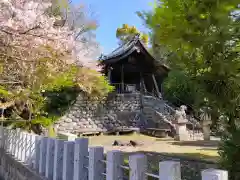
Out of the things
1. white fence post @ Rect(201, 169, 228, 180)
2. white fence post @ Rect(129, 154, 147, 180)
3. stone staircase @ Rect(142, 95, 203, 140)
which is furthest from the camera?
stone staircase @ Rect(142, 95, 203, 140)

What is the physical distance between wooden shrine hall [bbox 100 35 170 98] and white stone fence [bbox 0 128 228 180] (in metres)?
11.9

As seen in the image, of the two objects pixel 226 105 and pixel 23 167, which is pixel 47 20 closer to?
pixel 23 167

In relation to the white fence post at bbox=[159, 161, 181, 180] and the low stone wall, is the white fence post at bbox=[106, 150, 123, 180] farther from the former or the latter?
the low stone wall

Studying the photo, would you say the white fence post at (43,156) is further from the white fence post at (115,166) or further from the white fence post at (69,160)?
the white fence post at (115,166)

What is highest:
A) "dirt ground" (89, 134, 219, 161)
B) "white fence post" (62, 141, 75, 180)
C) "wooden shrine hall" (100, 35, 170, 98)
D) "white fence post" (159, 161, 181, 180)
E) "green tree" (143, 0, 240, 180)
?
"wooden shrine hall" (100, 35, 170, 98)

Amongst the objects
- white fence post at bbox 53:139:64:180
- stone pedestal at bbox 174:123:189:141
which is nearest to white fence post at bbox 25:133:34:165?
white fence post at bbox 53:139:64:180

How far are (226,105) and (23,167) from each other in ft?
9.97

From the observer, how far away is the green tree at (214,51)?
7.26 ft

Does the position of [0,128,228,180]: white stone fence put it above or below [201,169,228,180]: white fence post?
below

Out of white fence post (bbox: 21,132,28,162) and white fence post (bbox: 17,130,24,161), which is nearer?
white fence post (bbox: 21,132,28,162)

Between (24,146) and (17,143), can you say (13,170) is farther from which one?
(24,146)

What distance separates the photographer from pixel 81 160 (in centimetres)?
250

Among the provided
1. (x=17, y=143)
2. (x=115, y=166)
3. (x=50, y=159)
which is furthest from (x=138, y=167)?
(x=17, y=143)

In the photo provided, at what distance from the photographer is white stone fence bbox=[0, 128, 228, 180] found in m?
1.50
